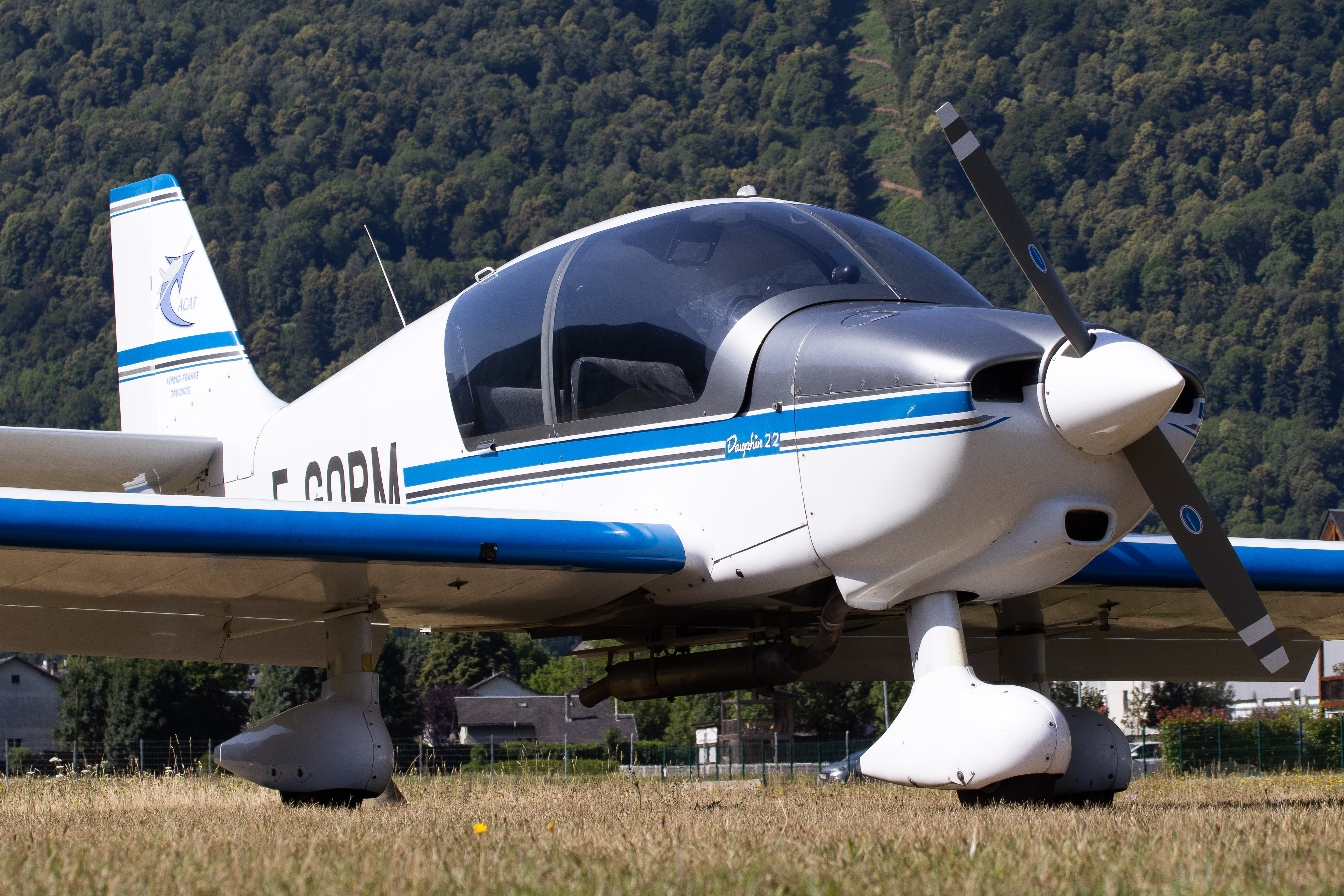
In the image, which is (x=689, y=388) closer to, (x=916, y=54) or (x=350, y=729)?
(x=350, y=729)

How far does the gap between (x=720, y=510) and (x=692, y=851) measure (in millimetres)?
2760

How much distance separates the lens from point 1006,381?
5.91 meters

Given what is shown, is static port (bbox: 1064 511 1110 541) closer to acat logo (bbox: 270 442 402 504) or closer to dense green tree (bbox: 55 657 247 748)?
acat logo (bbox: 270 442 402 504)

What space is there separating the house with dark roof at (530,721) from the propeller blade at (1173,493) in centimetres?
7480

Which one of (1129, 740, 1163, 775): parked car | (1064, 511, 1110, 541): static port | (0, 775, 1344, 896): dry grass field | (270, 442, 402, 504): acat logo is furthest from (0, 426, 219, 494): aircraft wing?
(1129, 740, 1163, 775): parked car

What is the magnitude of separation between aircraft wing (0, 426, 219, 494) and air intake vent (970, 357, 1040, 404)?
18.7 ft

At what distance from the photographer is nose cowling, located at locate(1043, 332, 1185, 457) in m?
5.62

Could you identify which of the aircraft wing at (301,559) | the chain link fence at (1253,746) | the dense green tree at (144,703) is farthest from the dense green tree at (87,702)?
the aircraft wing at (301,559)

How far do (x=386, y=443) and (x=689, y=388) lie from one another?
2513 millimetres

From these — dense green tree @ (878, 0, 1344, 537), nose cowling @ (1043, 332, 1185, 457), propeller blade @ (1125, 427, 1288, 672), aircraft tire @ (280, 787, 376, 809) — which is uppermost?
dense green tree @ (878, 0, 1344, 537)

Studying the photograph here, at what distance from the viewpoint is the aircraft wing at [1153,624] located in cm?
799

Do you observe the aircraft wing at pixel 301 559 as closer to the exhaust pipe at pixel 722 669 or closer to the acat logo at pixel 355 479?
the exhaust pipe at pixel 722 669

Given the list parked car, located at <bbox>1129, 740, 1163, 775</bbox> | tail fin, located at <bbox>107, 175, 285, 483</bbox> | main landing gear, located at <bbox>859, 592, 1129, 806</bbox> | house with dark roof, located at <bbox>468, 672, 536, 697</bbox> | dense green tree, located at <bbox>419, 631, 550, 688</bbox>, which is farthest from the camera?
dense green tree, located at <bbox>419, 631, 550, 688</bbox>

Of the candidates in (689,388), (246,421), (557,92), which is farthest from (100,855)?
(557,92)
